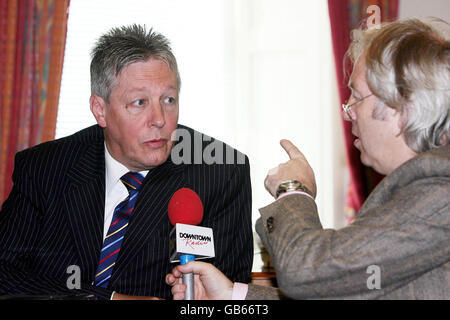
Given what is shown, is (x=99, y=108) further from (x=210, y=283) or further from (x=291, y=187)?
(x=291, y=187)

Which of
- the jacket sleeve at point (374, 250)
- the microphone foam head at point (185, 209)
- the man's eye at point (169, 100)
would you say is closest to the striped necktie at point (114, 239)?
the man's eye at point (169, 100)

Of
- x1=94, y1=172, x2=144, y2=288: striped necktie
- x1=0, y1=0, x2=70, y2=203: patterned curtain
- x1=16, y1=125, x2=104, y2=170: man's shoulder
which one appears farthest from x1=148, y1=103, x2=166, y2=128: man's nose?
x1=0, y1=0, x2=70, y2=203: patterned curtain

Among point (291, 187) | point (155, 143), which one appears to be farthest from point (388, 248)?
point (155, 143)

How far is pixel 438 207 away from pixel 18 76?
3339 millimetres

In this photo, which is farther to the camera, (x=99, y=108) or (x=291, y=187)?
(x=99, y=108)

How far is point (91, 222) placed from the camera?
7.02 feet

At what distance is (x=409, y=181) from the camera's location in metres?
1.32

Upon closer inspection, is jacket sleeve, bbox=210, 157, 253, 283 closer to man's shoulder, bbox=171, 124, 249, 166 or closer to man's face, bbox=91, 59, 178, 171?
man's shoulder, bbox=171, 124, 249, 166

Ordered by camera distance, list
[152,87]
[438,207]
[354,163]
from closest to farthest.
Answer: [438,207]
[152,87]
[354,163]

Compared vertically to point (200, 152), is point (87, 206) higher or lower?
lower

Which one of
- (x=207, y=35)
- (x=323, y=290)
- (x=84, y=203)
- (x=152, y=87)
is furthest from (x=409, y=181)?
(x=207, y=35)

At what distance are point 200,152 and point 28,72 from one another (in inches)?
81.6

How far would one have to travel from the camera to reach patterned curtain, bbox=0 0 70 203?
150 inches

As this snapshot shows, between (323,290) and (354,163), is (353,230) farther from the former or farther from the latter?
(354,163)
